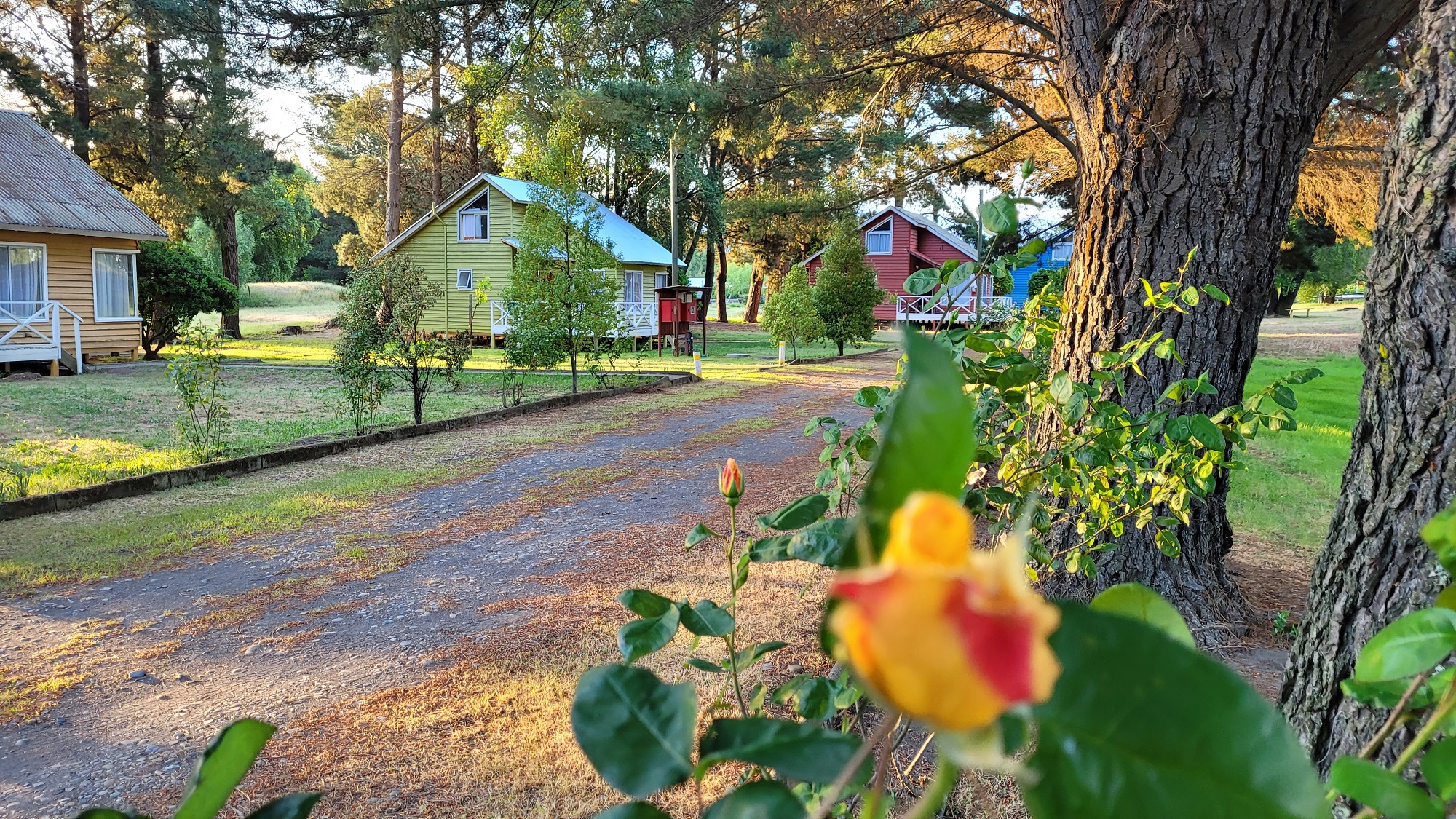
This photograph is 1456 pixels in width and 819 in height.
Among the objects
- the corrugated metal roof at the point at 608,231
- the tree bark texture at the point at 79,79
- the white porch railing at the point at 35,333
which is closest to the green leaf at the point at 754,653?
the white porch railing at the point at 35,333

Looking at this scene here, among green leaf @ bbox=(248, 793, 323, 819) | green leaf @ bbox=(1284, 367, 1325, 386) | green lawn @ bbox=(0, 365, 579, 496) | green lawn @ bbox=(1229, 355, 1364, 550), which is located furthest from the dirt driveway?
green lawn @ bbox=(1229, 355, 1364, 550)

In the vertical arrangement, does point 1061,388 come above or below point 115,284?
below

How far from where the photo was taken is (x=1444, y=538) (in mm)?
475

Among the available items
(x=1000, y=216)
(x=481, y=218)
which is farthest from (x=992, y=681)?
(x=481, y=218)

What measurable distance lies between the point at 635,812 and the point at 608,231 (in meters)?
23.9

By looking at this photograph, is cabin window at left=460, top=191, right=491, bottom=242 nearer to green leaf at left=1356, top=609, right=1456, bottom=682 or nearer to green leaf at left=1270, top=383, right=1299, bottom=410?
green leaf at left=1270, top=383, right=1299, bottom=410

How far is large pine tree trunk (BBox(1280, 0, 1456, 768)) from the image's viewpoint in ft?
4.85

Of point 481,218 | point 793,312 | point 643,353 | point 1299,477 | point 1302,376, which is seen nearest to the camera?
point 1302,376

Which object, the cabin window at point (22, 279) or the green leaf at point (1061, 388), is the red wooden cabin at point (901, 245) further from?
the green leaf at point (1061, 388)

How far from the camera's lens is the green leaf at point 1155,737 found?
10.8 inches

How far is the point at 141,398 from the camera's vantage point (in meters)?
11.2

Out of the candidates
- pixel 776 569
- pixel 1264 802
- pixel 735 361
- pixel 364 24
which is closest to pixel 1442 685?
pixel 1264 802

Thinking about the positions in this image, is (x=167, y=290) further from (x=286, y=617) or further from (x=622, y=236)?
(x=286, y=617)

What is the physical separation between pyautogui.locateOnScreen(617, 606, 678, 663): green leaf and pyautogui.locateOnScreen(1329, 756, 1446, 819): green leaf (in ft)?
1.85
